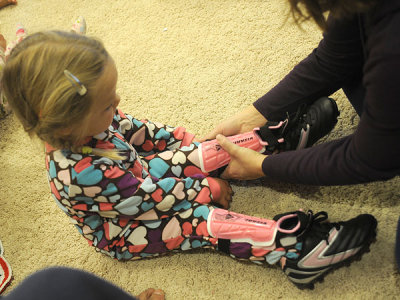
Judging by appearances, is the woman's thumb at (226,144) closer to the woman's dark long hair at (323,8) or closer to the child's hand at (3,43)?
the woman's dark long hair at (323,8)

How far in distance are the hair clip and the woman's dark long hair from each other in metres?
0.40

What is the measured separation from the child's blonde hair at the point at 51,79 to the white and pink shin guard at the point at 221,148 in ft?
1.09

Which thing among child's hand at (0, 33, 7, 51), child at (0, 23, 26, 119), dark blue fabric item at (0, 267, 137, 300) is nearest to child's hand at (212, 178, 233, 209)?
dark blue fabric item at (0, 267, 137, 300)

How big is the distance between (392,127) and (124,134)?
0.63 meters

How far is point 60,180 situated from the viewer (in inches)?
30.0

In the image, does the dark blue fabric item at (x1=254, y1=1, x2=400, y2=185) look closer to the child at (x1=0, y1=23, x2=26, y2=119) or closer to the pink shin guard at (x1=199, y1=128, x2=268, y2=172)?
the pink shin guard at (x1=199, y1=128, x2=268, y2=172)

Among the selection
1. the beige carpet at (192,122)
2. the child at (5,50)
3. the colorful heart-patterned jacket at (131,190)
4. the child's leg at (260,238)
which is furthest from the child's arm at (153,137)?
the child at (5,50)

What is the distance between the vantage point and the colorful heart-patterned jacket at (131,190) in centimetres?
77

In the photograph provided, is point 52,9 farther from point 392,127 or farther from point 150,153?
point 392,127

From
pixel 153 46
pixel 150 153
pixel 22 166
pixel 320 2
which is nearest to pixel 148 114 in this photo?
pixel 150 153

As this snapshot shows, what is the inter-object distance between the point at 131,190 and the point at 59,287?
16.2 inches

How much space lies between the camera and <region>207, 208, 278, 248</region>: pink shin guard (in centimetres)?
81

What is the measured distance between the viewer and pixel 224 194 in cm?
93

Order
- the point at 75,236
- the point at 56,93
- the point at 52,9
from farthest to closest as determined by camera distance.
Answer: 1. the point at 52,9
2. the point at 75,236
3. the point at 56,93
